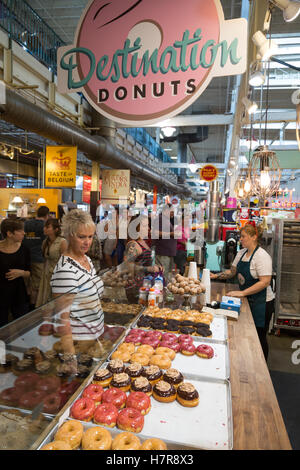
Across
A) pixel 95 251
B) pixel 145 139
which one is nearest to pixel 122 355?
pixel 95 251

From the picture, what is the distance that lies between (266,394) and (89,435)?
1.05 m

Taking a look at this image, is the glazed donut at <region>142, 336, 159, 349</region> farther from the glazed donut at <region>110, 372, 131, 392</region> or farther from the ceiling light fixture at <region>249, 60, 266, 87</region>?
the ceiling light fixture at <region>249, 60, 266, 87</region>

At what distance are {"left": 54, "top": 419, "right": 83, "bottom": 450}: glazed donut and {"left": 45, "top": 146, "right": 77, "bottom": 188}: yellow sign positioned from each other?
6.46 m

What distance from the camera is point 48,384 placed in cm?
159

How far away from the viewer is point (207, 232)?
6984 mm

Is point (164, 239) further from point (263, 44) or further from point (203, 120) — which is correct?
point (203, 120)

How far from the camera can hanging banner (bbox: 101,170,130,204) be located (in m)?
9.85

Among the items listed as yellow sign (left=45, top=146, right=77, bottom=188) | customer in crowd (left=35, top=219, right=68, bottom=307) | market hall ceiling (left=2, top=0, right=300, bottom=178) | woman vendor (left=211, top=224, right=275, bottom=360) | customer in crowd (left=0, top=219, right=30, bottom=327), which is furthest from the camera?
yellow sign (left=45, top=146, right=77, bottom=188)

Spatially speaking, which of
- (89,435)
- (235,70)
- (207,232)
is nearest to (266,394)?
(89,435)

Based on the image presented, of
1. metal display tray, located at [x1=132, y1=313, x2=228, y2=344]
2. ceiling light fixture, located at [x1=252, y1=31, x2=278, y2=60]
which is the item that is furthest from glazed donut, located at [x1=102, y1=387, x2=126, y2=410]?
ceiling light fixture, located at [x1=252, y1=31, x2=278, y2=60]

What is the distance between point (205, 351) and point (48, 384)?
111 centimetres

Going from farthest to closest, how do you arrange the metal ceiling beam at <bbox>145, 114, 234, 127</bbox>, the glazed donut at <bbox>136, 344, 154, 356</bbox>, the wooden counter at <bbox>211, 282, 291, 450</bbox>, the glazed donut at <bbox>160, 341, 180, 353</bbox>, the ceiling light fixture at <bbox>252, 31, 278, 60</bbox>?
the metal ceiling beam at <bbox>145, 114, 234, 127</bbox>
the ceiling light fixture at <bbox>252, 31, 278, 60</bbox>
the glazed donut at <bbox>160, 341, 180, 353</bbox>
the glazed donut at <bbox>136, 344, 154, 356</bbox>
the wooden counter at <bbox>211, 282, 291, 450</bbox>

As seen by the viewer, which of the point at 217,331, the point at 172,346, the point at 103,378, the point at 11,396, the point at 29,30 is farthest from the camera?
the point at 29,30
